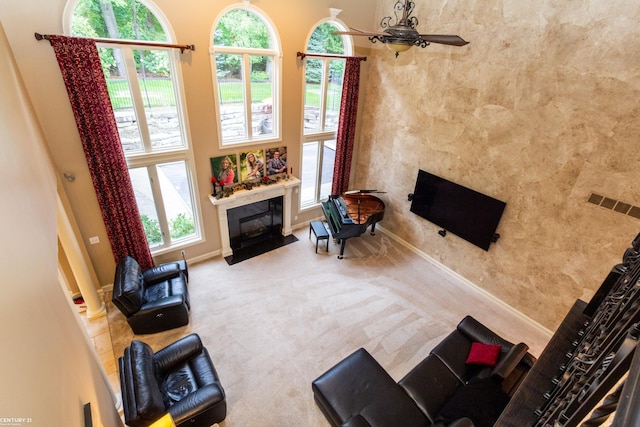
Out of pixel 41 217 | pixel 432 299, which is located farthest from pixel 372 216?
pixel 41 217

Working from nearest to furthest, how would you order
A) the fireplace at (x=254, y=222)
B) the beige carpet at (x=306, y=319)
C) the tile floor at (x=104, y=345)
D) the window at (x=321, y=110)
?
the beige carpet at (x=306, y=319)
the tile floor at (x=104, y=345)
the window at (x=321, y=110)
the fireplace at (x=254, y=222)

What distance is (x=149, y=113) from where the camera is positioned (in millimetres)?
5078

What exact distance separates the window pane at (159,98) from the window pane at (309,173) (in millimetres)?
2882

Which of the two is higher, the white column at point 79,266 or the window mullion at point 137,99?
the window mullion at point 137,99

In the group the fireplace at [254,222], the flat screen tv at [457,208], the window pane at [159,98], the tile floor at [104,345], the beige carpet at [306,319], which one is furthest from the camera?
the fireplace at [254,222]

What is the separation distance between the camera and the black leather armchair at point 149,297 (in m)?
4.54

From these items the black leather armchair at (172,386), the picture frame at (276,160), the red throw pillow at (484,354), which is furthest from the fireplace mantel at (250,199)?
the red throw pillow at (484,354)

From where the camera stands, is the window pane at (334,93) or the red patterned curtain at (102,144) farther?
the window pane at (334,93)

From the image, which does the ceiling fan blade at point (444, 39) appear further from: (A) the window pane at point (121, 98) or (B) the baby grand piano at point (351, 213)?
(A) the window pane at point (121, 98)

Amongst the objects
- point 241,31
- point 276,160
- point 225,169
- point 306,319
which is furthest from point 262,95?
point 306,319

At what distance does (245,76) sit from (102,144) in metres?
2.70

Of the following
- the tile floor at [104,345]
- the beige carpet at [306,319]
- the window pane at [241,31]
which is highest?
the window pane at [241,31]

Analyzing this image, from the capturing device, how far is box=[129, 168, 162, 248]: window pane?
5.37 m

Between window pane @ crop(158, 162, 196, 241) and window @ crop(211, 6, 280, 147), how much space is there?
1016 millimetres
